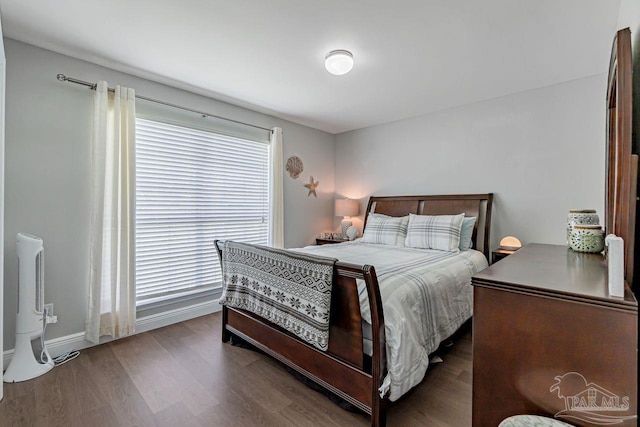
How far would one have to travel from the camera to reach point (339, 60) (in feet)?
7.51

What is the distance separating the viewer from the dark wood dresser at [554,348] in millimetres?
790

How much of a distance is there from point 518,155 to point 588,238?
1844mm

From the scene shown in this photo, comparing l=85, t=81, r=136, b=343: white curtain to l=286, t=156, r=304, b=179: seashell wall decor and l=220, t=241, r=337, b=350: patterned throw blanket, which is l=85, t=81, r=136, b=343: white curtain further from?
l=286, t=156, r=304, b=179: seashell wall decor

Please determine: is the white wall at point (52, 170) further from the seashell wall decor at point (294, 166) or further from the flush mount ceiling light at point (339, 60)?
the seashell wall decor at point (294, 166)

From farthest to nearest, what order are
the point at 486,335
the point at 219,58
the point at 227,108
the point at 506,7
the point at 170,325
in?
the point at 227,108, the point at 170,325, the point at 219,58, the point at 506,7, the point at 486,335

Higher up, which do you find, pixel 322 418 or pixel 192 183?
pixel 192 183

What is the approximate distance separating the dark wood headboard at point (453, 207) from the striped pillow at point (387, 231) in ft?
0.91

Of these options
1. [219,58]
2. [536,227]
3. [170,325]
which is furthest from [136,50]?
[536,227]

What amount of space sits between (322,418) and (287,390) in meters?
0.34

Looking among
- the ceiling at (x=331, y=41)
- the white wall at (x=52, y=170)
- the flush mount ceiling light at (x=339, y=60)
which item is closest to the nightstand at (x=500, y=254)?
the ceiling at (x=331, y=41)

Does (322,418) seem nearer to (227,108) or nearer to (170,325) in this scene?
(170,325)

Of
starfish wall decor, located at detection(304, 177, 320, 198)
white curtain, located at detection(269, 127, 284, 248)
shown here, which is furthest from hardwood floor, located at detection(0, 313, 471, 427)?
starfish wall decor, located at detection(304, 177, 320, 198)

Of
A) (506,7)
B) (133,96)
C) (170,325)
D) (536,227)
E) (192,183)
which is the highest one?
(506,7)

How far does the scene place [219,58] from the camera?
245 cm
